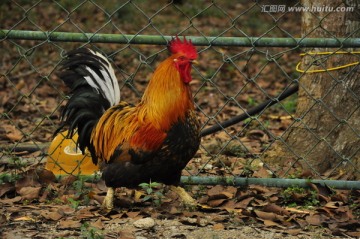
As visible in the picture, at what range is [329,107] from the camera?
15.6 ft

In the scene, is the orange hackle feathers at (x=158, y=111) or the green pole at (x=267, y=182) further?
the green pole at (x=267, y=182)

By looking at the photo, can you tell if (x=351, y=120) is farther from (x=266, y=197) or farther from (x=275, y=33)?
(x=275, y=33)

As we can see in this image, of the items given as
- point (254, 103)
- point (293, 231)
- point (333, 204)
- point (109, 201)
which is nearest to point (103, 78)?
point (109, 201)

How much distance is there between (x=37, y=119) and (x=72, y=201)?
9.84 ft

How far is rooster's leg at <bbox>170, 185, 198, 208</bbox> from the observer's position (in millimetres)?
4270

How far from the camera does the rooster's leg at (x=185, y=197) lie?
4.27 metres

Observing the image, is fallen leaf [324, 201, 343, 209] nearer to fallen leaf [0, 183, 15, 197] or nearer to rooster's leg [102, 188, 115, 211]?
rooster's leg [102, 188, 115, 211]

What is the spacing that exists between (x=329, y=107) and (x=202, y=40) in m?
1.05

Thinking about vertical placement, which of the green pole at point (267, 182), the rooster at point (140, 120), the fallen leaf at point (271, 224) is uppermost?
the rooster at point (140, 120)

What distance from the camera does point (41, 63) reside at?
9062 mm

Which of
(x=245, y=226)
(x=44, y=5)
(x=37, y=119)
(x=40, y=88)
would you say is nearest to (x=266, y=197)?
(x=245, y=226)

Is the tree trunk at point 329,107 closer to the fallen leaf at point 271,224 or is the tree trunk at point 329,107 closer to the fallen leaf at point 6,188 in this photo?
the fallen leaf at point 271,224

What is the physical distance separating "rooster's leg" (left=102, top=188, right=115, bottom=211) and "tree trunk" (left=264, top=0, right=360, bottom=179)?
1229 mm

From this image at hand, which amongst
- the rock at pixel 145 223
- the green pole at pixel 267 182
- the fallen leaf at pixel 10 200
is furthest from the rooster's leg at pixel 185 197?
the fallen leaf at pixel 10 200
